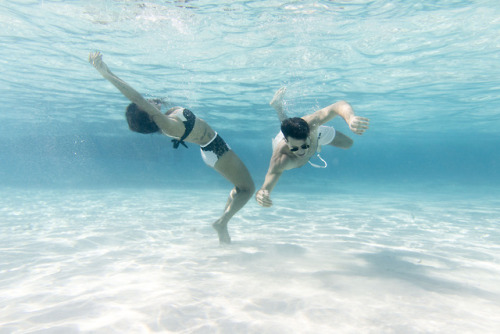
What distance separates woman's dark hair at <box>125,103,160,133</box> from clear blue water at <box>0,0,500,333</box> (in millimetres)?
2581

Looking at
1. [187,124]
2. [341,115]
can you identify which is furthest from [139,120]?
[341,115]

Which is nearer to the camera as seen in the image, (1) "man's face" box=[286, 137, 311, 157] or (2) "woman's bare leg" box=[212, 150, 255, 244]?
(1) "man's face" box=[286, 137, 311, 157]

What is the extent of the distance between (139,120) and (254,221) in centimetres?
753

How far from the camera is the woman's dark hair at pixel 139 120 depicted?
4637 mm

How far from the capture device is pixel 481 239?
851 cm

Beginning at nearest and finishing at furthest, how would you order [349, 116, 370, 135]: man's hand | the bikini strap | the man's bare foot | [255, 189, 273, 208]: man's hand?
[349, 116, 370, 135]: man's hand, [255, 189, 273, 208]: man's hand, the bikini strap, the man's bare foot

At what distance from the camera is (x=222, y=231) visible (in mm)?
6914

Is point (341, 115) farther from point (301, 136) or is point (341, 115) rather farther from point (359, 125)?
point (359, 125)

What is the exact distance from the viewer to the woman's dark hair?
4.64 meters

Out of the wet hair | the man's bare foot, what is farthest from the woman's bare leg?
the wet hair

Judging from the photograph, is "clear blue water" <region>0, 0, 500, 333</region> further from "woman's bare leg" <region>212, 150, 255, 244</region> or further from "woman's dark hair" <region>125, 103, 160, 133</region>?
"woman's dark hair" <region>125, 103, 160, 133</region>

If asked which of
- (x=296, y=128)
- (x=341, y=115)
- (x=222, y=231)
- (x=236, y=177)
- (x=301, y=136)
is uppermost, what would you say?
(x=341, y=115)

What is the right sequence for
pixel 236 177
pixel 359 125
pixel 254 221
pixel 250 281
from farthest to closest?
pixel 254 221, pixel 236 177, pixel 250 281, pixel 359 125

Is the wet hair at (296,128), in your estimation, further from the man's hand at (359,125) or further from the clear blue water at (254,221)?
the clear blue water at (254,221)
